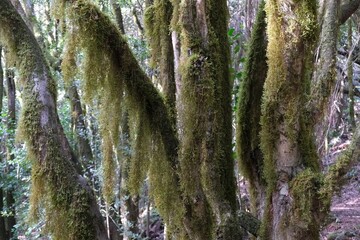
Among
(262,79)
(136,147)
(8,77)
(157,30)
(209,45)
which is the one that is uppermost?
(8,77)

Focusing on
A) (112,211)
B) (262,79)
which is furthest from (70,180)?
(112,211)

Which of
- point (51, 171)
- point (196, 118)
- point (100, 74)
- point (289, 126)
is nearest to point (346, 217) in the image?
point (196, 118)

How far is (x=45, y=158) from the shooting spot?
286 centimetres

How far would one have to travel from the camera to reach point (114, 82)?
3.46 metres

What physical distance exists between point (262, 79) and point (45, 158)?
1.92 meters

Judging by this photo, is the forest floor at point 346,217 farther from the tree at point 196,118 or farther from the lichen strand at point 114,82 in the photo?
the lichen strand at point 114,82

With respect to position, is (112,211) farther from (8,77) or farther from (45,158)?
(45,158)

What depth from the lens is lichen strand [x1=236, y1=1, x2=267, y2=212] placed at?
3.59 meters

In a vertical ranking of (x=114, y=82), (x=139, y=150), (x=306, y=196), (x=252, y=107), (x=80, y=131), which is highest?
(x=80, y=131)

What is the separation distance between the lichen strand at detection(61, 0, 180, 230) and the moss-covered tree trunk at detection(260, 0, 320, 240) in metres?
0.99

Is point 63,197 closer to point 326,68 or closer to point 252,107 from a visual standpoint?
point 252,107

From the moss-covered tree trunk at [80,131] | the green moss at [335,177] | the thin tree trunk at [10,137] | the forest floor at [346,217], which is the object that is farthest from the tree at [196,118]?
the thin tree trunk at [10,137]

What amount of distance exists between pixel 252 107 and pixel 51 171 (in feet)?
5.85

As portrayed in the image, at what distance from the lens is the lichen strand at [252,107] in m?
3.59
